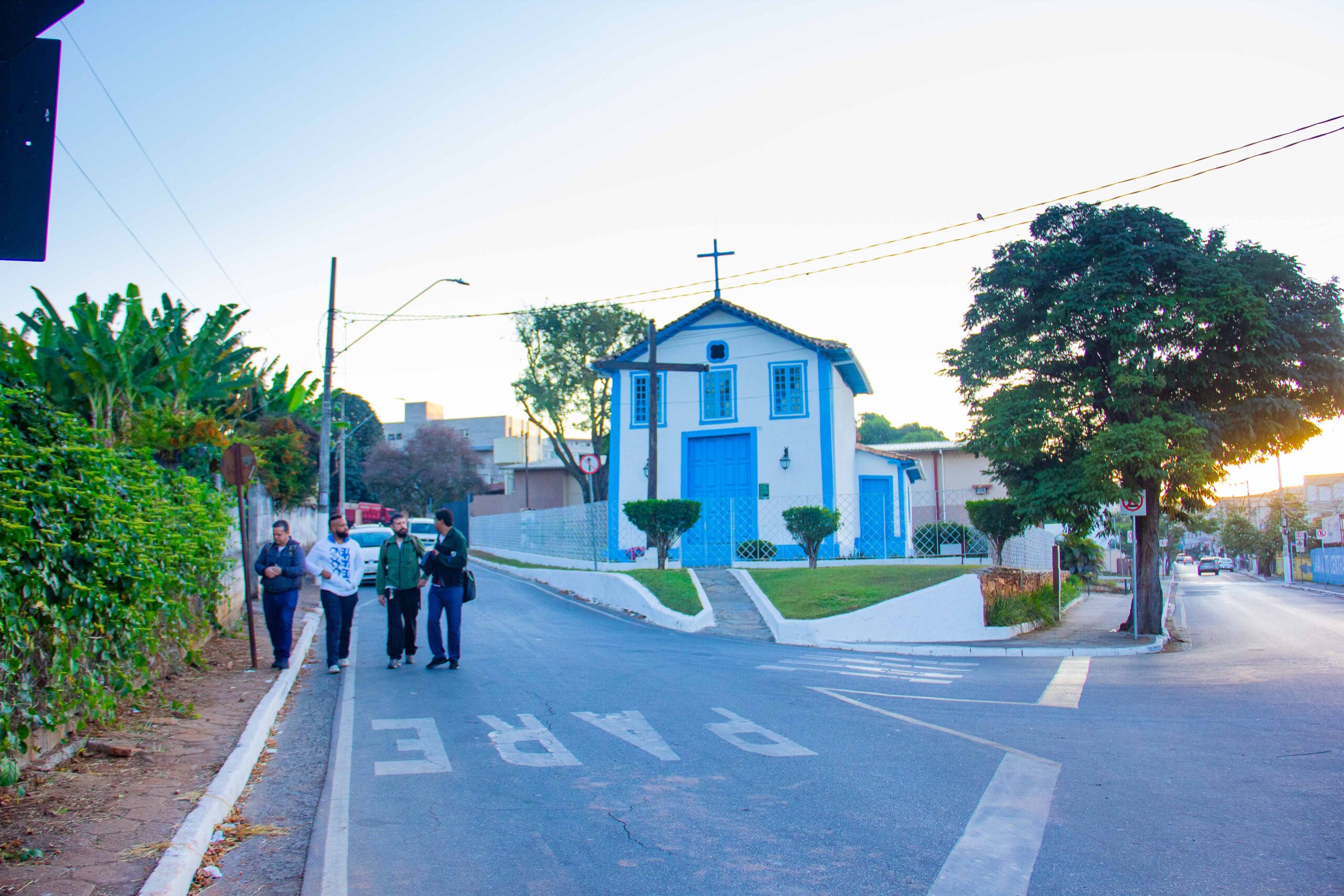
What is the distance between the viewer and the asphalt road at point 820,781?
15.4 feet

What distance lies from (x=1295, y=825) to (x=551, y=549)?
27.5 metres

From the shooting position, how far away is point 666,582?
20266 millimetres

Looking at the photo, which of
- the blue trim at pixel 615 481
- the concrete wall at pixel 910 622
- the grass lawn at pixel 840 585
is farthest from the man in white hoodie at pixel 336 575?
the blue trim at pixel 615 481

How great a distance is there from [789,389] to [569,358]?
19.4 m

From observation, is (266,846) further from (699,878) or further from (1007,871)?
(1007,871)

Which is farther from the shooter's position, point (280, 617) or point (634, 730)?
point (280, 617)

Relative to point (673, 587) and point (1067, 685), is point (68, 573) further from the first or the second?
point (673, 587)

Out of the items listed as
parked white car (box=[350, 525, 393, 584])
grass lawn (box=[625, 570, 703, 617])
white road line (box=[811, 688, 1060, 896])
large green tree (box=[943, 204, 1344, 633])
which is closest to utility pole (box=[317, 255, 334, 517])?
parked white car (box=[350, 525, 393, 584])

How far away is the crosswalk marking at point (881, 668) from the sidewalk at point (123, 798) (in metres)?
6.43

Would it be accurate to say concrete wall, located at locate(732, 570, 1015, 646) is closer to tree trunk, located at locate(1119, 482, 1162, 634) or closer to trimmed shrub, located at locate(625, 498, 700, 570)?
tree trunk, located at locate(1119, 482, 1162, 634)

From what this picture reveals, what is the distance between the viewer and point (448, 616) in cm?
1161

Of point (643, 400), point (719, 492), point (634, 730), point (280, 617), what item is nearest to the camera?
point (634, 730)

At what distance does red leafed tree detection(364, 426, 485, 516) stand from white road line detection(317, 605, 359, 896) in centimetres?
4868

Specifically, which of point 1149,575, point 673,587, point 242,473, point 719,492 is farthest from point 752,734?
point 719,492
